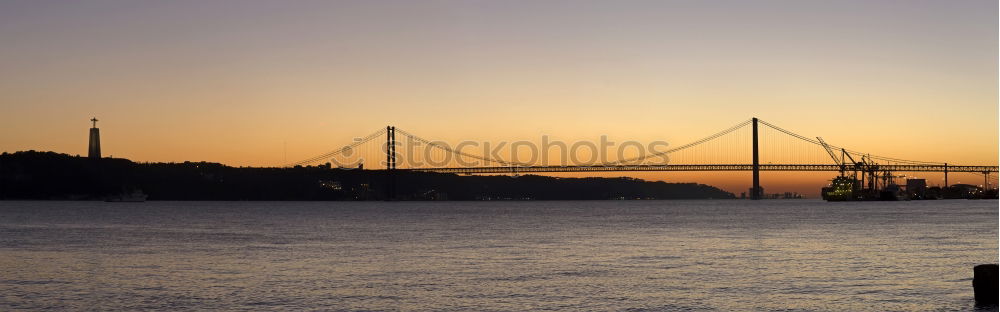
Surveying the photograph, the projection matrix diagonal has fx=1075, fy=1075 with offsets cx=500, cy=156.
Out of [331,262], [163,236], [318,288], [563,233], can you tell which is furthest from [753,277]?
[163,236]

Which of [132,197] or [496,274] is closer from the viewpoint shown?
[496,274]

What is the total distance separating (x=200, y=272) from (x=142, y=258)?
24.5 ft

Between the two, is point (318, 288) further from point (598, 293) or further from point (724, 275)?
point (724, 275)

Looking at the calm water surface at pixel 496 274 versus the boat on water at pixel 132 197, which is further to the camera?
the boat on water at pixel 132 197

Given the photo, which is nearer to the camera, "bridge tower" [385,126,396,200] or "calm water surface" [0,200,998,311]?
"calm water surface" [0,200,998,311]

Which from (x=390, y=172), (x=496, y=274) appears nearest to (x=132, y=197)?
(x=390, y=172)

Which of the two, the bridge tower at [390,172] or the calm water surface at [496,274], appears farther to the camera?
the bridge tower at [390,172]

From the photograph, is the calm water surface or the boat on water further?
the boat on water

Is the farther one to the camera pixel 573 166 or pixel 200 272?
pixel 573 166

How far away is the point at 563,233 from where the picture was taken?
58.4 meters

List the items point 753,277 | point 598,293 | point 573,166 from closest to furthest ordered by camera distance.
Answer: point 598,293
point 753,277
point 573,166

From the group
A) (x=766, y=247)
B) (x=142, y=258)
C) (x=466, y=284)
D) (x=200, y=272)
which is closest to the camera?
(x=466, y=284)

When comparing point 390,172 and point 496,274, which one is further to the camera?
point 390,172

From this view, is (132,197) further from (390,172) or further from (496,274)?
(496,274)
